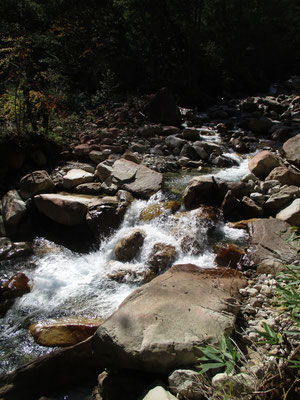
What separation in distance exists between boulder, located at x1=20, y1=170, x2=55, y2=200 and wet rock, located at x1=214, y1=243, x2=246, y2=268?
124 inches

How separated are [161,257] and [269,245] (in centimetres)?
141

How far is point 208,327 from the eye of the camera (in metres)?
2.25

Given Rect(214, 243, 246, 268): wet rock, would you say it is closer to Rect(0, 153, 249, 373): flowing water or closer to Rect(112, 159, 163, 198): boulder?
Rect(0, 153, 249, 373): flowing water

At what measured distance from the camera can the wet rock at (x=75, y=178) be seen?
5352mm

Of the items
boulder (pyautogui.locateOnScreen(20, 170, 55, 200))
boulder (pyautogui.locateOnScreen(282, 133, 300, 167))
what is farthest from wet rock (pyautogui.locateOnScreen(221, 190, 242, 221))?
boulder (pyautogui.locateOnScreen(20, 170, 55, 200))

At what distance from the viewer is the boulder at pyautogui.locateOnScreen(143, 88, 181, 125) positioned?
9227 millimetres

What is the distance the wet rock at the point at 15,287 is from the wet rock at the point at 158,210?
191 centimetres

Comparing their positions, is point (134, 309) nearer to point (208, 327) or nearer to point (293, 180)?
point (208, 327)

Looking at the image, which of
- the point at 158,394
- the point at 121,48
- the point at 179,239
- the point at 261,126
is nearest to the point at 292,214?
the point at 179,239

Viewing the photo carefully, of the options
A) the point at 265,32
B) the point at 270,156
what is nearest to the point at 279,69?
the point at 265,32

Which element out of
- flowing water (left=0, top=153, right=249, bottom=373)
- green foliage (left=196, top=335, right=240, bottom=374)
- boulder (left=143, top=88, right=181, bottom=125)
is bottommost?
flowing water (left=0, top=153, right=249, bottom=373)

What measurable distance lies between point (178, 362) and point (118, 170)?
12.8 feet

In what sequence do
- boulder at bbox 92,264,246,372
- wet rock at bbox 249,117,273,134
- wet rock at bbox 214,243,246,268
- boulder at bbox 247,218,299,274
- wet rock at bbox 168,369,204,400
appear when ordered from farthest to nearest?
wet rock at bbox 249,117,273,134, wet rock at bbox 214,243,246,268, boulder at bbox 247,218,299,274, boulder at bbox 92,264,246,372, wet rock at bbox 168,369,204,400

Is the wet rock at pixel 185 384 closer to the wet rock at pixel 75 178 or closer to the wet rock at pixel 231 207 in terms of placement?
the wet rock at pixel 231 207
